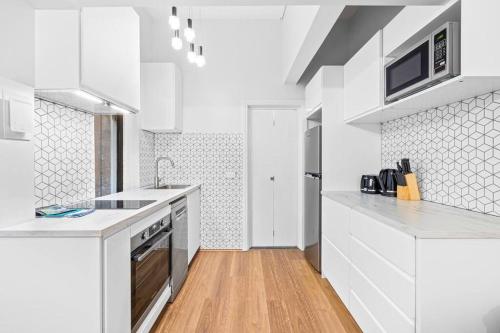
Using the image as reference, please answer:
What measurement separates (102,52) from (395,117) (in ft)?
7.85

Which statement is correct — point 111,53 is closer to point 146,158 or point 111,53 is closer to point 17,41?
point 17,41

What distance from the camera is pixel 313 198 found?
327 centimetres

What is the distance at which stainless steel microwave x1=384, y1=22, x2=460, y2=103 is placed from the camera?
1433 millimetres

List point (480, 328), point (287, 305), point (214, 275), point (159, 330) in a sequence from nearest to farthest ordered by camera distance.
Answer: point (480, 328) < point (159, 330) < point (287, 305) < point (214, 275)

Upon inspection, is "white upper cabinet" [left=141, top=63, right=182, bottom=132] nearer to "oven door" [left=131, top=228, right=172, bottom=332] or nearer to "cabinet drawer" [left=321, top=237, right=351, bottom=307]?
"oven door" [left=131, top=228, right=172, bottom=332]

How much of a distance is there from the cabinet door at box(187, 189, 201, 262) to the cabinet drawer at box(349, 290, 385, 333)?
6.00ft

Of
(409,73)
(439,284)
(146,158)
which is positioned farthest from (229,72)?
(439,284)

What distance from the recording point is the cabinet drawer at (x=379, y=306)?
1.41 meters

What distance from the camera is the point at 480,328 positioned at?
130 cm

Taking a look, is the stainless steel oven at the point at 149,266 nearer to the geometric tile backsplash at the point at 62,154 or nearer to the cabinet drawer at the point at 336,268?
the geometric tile backsplash at the point at 62,154

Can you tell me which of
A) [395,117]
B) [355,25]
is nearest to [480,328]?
[395,117]

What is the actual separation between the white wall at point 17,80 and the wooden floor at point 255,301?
1.27m

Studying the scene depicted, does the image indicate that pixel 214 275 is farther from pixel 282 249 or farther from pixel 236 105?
pixel 236 105

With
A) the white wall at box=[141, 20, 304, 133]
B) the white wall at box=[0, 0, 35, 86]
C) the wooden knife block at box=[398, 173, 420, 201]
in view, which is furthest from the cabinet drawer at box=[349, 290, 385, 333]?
the white wall at box=[141, 20, 304, 133]
